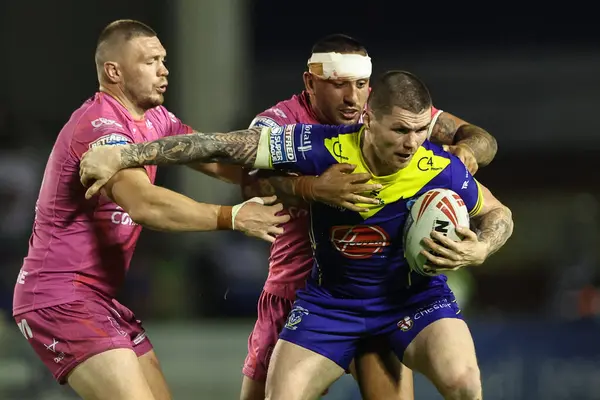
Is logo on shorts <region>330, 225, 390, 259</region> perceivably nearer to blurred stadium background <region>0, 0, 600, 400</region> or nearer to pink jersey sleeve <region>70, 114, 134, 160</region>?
pink jersey sleeve <region>70, 114, 134, 160</region>

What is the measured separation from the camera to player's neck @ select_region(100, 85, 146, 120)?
17.5 feet

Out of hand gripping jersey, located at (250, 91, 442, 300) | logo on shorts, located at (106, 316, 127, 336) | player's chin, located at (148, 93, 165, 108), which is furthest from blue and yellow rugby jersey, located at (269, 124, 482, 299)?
logo on shorts, located at (106, 316, 127, 336)

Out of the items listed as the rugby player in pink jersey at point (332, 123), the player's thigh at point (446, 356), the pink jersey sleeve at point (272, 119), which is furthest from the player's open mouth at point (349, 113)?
the player's thigh at point (446, 356)

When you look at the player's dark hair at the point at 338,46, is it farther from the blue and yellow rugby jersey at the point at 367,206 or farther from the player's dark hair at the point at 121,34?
the player's dark hair at the point at 121,34

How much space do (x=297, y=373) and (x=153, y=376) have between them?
2.32ft

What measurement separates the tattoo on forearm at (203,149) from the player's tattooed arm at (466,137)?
3.60 feet

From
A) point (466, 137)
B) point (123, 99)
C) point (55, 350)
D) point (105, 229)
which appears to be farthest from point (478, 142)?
point (55, 350)

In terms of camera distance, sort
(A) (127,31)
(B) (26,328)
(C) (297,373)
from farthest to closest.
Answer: (A) (127,31) < (B) (26,328) < (C) (297,373)

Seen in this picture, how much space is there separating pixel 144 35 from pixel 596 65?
874 centimetres

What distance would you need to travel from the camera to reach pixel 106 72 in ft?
17.5

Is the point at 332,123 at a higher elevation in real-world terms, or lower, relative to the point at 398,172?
higher

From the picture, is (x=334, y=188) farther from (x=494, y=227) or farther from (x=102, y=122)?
(x=102, y=122)

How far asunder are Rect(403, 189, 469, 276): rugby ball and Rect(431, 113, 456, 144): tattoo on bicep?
89cm

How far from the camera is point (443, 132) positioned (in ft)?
18.9
